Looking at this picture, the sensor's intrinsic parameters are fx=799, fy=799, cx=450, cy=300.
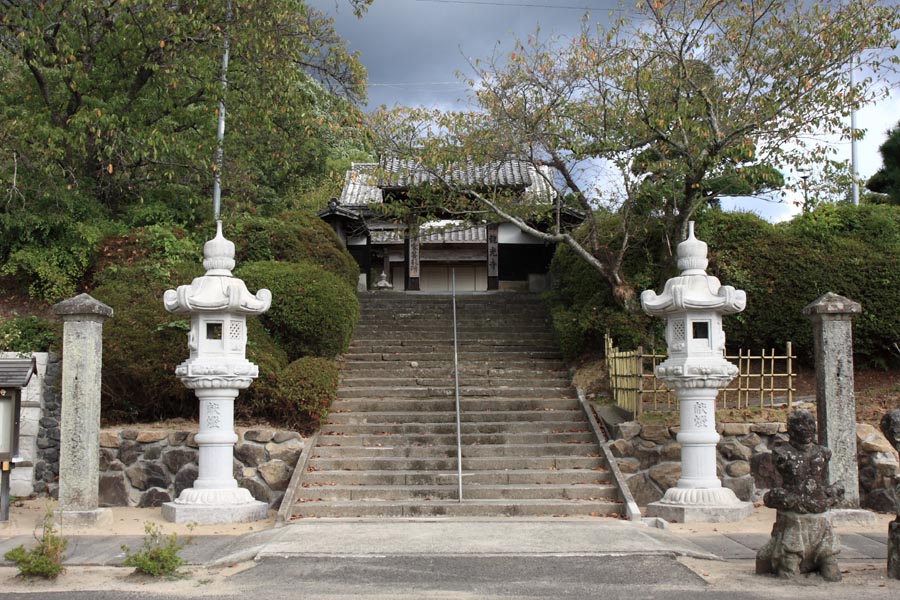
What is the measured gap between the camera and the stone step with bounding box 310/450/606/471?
34.9 ft

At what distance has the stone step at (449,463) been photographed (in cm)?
1063

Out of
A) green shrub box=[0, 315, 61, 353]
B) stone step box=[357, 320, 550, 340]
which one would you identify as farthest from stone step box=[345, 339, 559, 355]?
green shrub box=[0, 315, 61, 353]

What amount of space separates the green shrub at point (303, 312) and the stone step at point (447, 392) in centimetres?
75

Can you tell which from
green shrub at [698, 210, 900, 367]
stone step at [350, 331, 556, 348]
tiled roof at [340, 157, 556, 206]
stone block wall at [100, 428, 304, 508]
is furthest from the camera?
stone step at [350, 331, 556, 348]

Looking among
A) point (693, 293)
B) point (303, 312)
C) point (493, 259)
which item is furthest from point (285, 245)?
point (693, 293)

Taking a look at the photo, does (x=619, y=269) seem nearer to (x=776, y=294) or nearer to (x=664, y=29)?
(x=776, y=294)

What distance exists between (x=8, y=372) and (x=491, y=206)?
7.69 meters

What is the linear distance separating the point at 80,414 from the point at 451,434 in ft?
16.2

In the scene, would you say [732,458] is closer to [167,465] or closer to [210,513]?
[210,513]

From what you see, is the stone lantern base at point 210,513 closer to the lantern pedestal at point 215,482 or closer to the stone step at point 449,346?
the lantern pedestal at point 215,482

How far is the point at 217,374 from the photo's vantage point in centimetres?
935

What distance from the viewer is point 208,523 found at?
29.3 ft

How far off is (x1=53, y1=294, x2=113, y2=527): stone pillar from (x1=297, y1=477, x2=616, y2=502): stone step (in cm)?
237

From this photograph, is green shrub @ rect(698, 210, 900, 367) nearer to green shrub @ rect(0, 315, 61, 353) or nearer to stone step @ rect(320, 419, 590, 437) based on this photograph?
stone step @ rect(320, 419, 590, 437)
